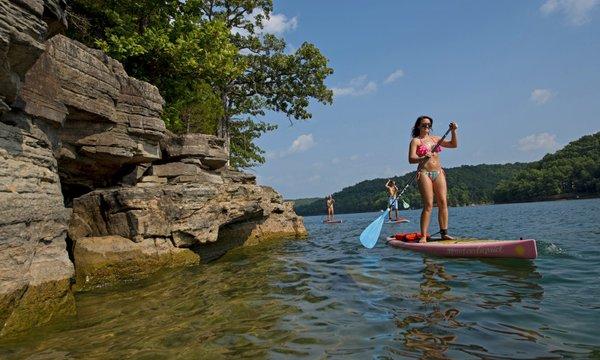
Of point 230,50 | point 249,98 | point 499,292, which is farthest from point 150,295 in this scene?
point 249,98

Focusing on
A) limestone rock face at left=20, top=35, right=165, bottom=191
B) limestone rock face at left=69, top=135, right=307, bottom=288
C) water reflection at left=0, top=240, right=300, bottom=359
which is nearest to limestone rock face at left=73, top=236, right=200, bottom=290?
limestone rock face at left=69, top=135, right=307, bottom=288

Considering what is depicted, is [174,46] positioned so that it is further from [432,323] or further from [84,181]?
[432,323]

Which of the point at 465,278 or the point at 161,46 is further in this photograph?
the point at 161,46

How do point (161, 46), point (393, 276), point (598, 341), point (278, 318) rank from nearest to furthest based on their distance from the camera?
point (598, 341) → point (278, 318) → point (393, 276) → point (161, 46)

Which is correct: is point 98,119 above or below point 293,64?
below

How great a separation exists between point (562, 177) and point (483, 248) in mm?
109994

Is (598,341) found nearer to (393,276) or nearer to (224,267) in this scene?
(393,276)

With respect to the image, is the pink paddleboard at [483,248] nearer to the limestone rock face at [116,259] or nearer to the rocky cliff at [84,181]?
the rocky cliff at [84,181]

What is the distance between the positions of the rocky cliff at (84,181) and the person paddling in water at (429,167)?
6.23 metres

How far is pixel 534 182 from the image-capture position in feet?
343

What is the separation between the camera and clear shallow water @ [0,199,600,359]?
369cm

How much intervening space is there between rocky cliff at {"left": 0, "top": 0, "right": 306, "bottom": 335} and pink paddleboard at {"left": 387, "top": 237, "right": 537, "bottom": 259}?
20.8 feet

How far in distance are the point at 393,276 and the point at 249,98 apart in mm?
24274

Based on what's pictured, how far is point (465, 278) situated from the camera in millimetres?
6445
